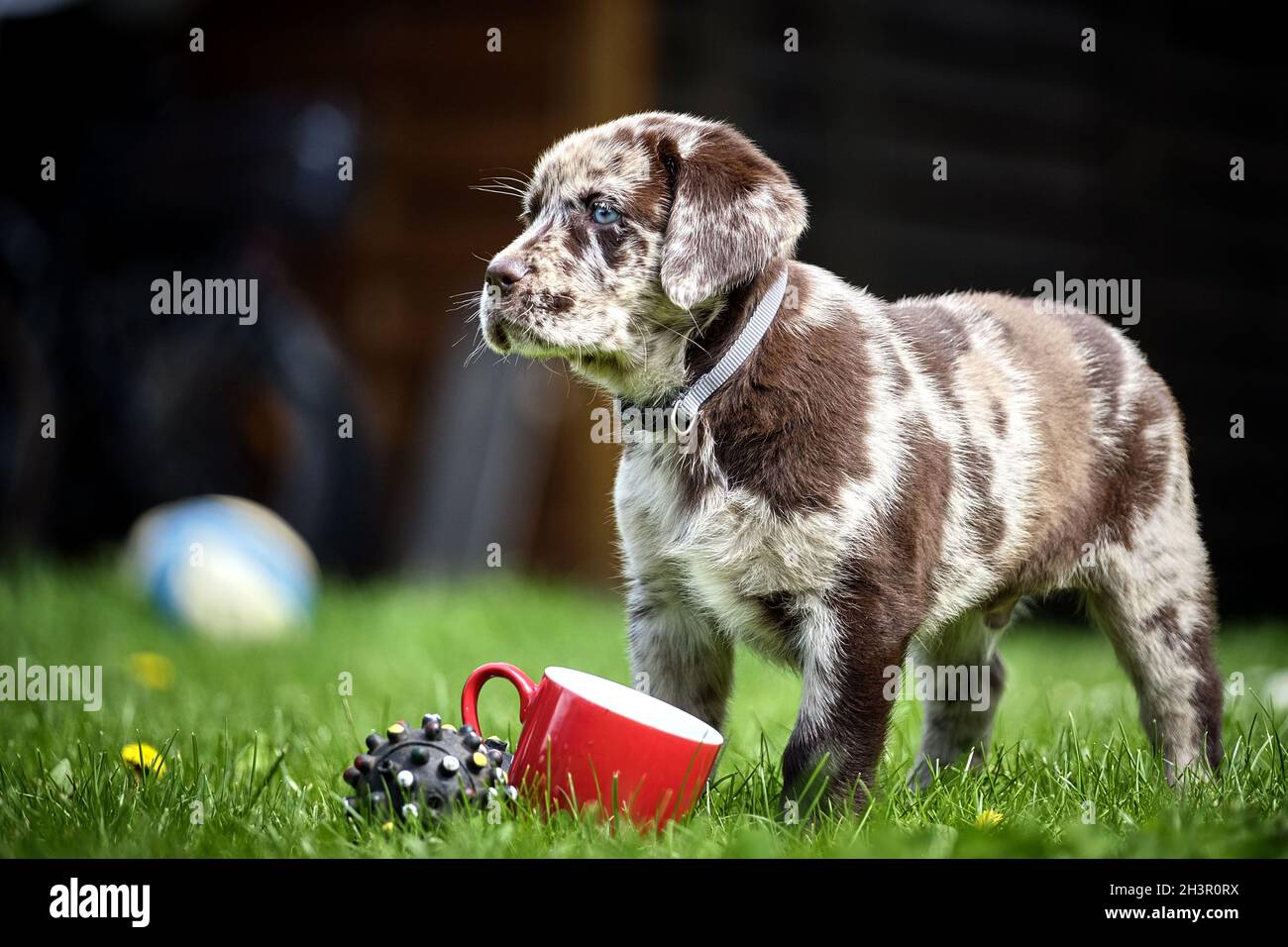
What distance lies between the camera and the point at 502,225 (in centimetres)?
756

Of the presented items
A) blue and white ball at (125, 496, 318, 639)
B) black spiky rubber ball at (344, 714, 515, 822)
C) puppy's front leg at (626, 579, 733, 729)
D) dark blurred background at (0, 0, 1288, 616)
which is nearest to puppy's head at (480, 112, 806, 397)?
puppy's front leg at (626, 579, 733, 729)

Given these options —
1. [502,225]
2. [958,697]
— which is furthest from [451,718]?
[502,225]

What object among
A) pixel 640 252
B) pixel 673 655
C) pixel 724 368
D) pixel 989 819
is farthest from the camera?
pixel 673 655

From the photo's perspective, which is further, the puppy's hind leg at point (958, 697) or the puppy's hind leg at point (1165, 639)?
the puppy's hind leg at point (958, 697)

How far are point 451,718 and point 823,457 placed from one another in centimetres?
144

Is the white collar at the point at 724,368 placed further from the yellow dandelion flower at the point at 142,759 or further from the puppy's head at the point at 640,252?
the yellow dandelion flower at the point at 142,759

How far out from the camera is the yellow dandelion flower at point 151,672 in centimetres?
438

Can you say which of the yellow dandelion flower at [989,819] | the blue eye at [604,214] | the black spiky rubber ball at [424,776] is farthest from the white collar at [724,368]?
the yellow dandelion flower at [989,819]

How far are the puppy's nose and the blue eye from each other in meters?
0.19

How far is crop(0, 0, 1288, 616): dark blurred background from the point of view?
6477 mm

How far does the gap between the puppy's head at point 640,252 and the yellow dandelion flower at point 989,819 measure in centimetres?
100

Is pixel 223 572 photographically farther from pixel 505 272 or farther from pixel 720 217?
pixel 720 217
